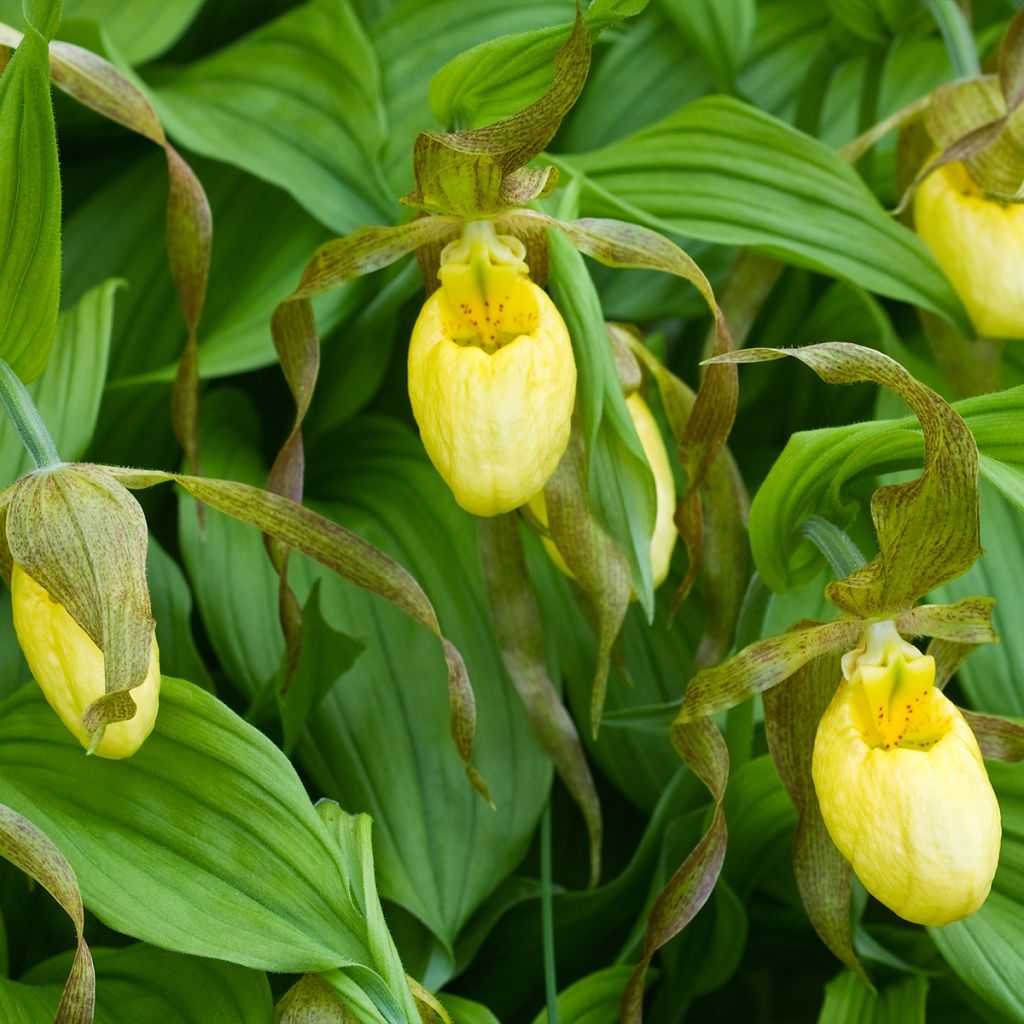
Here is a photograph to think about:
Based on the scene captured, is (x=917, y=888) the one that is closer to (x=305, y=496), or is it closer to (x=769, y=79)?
(x=305, y=496)

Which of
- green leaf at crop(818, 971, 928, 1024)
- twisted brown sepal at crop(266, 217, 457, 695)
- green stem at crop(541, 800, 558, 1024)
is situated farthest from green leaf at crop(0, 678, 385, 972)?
green leaf at crop(818, 971, 928, 1024)

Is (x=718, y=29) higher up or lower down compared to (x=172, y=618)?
higher up

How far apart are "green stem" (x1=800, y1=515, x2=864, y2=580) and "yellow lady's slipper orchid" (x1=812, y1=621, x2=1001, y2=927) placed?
0.18ft

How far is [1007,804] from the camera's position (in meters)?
0.98

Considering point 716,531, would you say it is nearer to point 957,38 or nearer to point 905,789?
point 905,789

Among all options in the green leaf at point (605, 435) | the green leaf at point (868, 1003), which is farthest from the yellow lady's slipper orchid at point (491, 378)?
the green leaf at point (868, 1003)

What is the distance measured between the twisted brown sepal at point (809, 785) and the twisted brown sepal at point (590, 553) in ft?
0.42

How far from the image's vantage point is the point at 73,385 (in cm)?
112

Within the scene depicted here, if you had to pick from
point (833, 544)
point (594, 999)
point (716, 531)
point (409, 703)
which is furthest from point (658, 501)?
point (594, 999)

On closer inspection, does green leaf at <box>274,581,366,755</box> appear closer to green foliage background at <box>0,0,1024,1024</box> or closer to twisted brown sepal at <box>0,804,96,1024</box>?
green foliage background at <box>0,0,1024,1024</box>

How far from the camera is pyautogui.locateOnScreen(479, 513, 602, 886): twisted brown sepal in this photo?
1058 millimetres

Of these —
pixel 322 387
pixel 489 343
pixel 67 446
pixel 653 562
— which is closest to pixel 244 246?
pixel 322 387

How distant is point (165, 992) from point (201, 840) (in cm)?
13

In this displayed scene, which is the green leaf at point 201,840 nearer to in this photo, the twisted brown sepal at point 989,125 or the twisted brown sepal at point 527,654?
the twisted brown sepal at point 527,654
